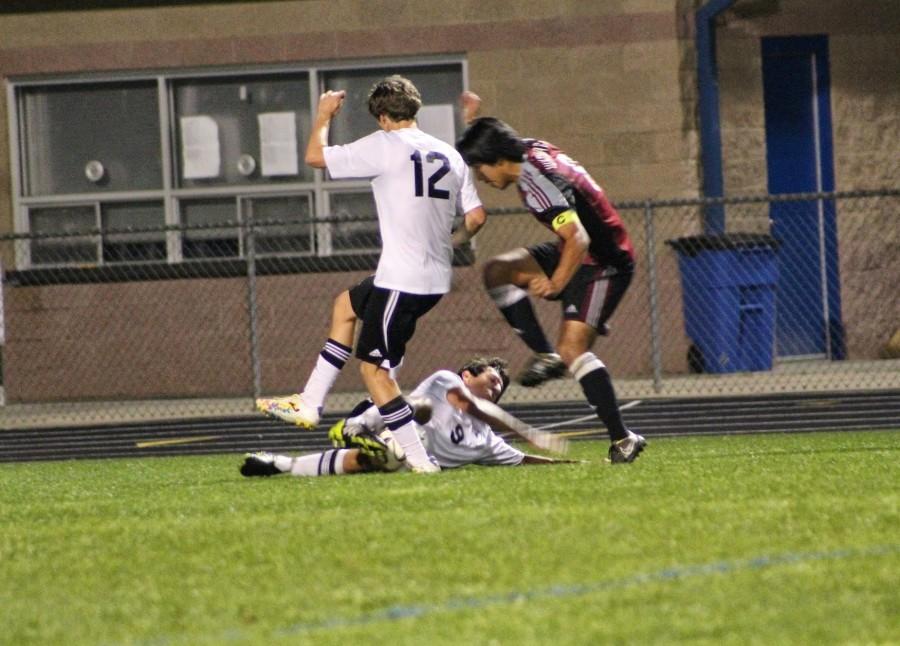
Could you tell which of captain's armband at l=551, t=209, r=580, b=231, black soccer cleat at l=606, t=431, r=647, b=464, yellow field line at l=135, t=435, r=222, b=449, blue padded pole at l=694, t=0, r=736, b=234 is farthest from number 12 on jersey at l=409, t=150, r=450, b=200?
blue padded pole at l=694, t=0, r=736, b=234

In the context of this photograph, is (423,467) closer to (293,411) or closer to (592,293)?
(293,411)

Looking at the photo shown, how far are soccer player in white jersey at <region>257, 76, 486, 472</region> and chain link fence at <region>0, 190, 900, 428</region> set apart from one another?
8257mm

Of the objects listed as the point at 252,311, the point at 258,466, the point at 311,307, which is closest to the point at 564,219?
the point at 258,466

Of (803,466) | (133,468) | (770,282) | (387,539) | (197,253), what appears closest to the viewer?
(387,539)

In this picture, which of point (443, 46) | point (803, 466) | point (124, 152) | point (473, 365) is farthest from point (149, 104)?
point (803, 466)

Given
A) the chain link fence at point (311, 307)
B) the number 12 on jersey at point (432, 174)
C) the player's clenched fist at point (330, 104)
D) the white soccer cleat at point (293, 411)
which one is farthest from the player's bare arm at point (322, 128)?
the chain link fence at point (311, 307)

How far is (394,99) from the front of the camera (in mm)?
9062

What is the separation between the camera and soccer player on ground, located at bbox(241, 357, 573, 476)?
9.66m

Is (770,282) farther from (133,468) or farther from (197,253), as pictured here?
(133,468)

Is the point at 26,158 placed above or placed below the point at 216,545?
above

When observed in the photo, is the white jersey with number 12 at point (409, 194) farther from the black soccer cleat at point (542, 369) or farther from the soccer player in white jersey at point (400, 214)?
the black soccer cleat at point (542, 369)

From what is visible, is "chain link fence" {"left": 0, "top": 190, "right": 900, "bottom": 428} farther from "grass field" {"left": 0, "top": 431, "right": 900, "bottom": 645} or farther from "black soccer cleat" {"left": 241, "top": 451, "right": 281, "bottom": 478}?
"grass field" {"left": 0, "top": 431, "right": 900, "bottom": 645}

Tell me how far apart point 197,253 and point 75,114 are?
78.3 inches

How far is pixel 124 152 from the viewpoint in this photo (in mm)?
18688
